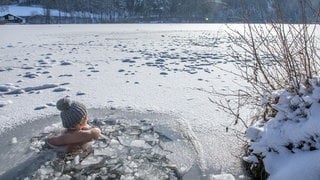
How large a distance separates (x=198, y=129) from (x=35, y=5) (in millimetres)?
82934

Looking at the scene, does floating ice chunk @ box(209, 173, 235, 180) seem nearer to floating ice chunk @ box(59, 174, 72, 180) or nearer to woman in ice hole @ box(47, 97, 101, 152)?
floating ice chunk @ box(59, 174, 72, 180)

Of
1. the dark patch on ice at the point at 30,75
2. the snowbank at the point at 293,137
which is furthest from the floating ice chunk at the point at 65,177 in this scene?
the dark patch on ice at the point at 30,75

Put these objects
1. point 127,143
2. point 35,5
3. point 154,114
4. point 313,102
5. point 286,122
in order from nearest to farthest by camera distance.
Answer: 1. point 313,102
2. point 286,122
3. point 127,143
4. point 154,114
5. point 35,5

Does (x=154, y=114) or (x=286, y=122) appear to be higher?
(x=286, y=122)

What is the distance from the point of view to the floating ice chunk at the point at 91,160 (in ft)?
9.18

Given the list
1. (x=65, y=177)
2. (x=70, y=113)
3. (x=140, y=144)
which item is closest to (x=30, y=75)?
(x=70, y=113)

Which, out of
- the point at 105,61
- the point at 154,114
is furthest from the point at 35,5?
the point at 154,114

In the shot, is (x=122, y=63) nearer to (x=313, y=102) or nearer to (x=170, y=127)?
(x=170, y=127)

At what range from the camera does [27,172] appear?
2652 millimetres

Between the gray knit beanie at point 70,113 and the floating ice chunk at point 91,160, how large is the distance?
473 mm

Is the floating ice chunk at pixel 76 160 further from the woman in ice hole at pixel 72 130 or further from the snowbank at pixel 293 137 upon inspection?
the snowbank at pixel 293 137

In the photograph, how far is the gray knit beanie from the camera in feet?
10.6

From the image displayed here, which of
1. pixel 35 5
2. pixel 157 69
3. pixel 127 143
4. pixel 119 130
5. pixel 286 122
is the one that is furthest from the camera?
pixel 35 5

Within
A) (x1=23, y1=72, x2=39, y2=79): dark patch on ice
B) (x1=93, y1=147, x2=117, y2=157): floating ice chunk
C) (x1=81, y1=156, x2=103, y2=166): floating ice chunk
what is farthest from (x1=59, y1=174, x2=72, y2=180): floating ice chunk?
(x1=23, y1=72, x2=39, y2=79): dark patch on ice
